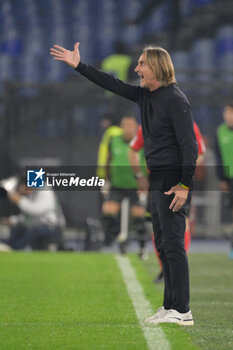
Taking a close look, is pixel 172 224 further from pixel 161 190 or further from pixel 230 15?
pixel 230 15

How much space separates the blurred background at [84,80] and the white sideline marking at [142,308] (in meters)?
4.19

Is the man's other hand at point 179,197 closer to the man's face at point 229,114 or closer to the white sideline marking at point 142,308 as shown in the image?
the white sideline marking at point 142,308

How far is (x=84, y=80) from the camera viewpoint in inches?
758

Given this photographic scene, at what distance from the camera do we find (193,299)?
245 inches

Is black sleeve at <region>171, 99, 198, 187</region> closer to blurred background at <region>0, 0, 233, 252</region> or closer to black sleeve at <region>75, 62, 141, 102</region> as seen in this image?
black sleeve at <region>75, 62, 141, 102</region>

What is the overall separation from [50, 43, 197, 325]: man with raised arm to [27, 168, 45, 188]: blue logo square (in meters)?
1.04

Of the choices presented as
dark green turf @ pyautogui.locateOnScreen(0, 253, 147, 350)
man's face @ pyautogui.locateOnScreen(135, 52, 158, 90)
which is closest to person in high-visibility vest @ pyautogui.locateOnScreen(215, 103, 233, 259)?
dark green turf @ pyautogui.locateOnScreen(0, 253, 147, 350)

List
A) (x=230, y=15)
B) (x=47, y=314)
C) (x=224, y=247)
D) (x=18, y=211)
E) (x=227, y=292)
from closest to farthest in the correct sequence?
(x=47, y=314)
(x=227, y=292)
(x=18, y=211)
(x=224, y=247)
(x=230, y=15)

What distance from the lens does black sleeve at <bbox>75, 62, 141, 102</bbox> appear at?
4.73 m

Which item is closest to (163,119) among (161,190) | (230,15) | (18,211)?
(161,190)

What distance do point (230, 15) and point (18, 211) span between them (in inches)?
349

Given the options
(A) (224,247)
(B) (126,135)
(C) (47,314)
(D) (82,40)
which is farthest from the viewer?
(D) (82,40)

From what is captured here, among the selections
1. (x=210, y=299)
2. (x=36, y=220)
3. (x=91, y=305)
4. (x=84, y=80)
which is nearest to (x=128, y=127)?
(x=36, y=220)

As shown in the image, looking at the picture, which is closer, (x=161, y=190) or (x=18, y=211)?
(x=161, y=190)
